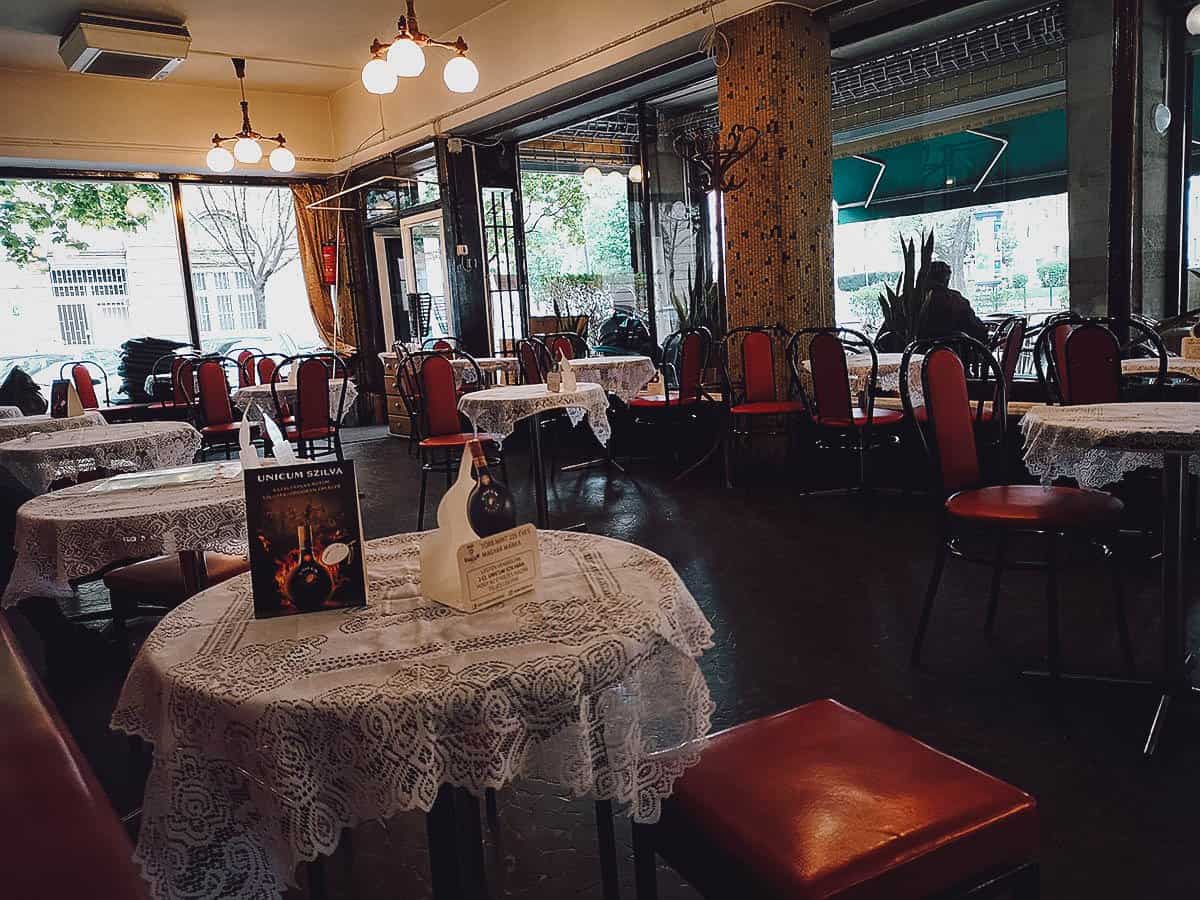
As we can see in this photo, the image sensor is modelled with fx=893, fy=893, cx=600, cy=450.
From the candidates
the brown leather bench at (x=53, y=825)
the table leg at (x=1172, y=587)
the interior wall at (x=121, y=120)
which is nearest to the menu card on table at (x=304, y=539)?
the brown leather bench at (x=53, y=825)

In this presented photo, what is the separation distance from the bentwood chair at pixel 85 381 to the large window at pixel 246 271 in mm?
1182

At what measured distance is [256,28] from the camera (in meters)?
7.79

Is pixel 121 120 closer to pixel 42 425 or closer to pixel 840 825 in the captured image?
pixel 42 425

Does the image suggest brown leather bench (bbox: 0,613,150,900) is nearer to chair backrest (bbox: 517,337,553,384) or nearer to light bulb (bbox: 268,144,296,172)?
chair backrest (bbox: 517,337,553,384)

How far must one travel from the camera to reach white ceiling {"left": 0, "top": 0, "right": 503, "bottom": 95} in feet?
23.3

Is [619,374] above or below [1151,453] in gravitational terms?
above

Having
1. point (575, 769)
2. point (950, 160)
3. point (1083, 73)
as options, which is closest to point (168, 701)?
point (575, 769)

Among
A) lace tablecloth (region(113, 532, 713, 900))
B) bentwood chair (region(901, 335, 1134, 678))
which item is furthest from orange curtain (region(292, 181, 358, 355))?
lace tablecloth (region(113, 532, 713, 900))

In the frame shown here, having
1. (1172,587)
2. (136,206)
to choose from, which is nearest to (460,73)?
(1172,587)

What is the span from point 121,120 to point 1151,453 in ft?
32.1

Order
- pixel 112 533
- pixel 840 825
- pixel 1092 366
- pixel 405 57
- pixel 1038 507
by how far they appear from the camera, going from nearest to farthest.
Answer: pixel 840 825, pixel 112 533, pixel 1038 507, pixel 1092 366, pixel 405 57

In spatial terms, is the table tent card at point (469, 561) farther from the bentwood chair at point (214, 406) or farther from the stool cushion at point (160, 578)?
the bentwood chair at point (214, 406)

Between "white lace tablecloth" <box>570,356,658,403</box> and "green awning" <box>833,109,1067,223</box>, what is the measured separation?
1.93 meters

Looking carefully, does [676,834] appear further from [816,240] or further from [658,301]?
[658,301]
